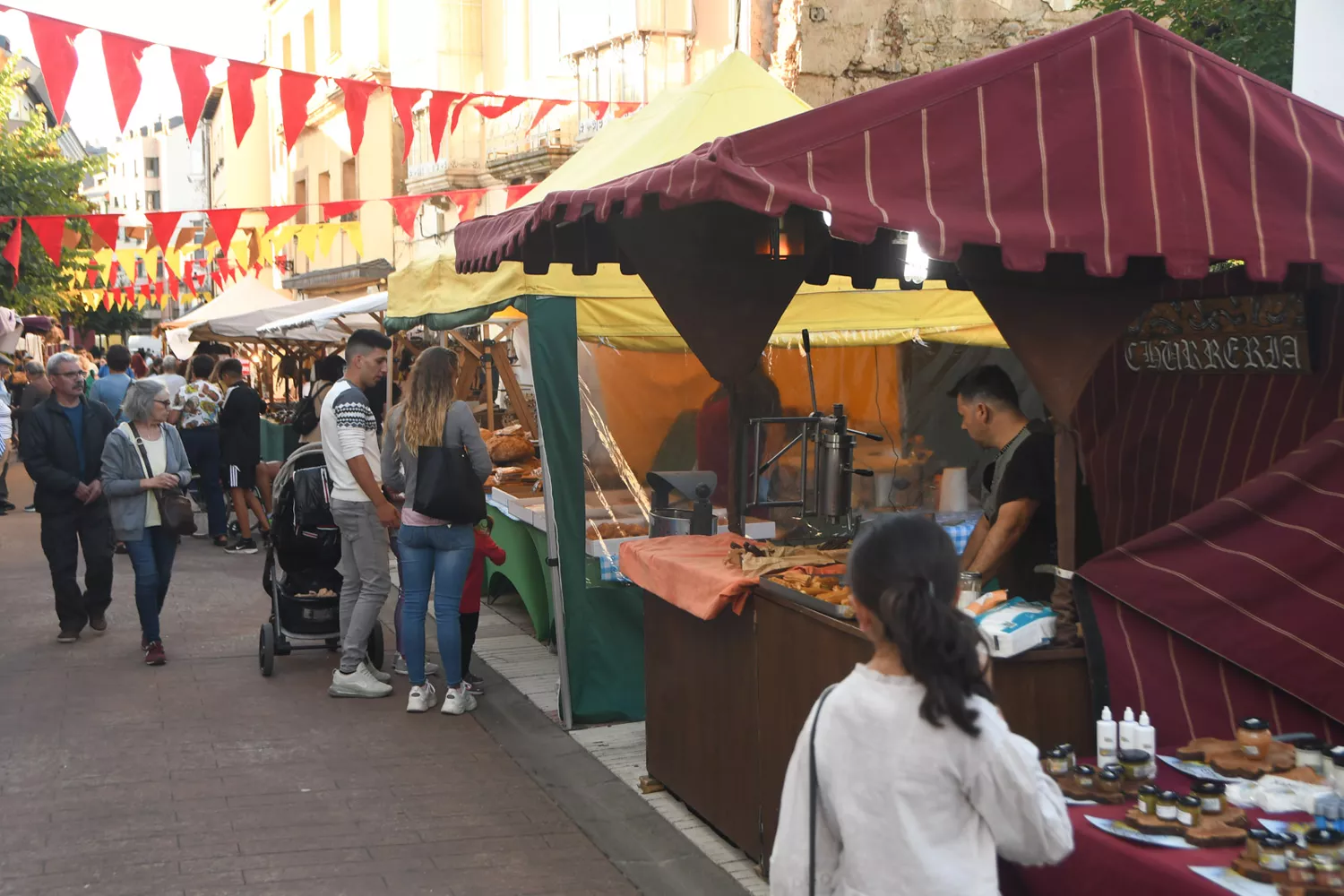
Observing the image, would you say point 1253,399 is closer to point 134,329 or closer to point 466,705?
point 466,705

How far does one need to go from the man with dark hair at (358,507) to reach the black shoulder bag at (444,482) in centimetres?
49

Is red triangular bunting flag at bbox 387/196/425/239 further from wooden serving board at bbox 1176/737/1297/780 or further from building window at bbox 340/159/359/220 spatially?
building window at bbox 340/159/359/220

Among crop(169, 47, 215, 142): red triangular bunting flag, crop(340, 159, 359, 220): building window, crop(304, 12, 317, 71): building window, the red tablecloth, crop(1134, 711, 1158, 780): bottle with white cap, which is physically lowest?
the red tablecloth

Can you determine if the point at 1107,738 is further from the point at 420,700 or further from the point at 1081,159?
the point at 420,700

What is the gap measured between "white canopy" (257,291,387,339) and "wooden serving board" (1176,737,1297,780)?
30.7 ft

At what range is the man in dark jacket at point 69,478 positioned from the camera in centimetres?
831

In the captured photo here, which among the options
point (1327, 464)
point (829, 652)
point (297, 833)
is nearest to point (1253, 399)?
point (1327, 464)

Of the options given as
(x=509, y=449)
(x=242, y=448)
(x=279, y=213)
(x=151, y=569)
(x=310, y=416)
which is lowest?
(x=151, y=569)

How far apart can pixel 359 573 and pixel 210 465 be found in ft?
21.6

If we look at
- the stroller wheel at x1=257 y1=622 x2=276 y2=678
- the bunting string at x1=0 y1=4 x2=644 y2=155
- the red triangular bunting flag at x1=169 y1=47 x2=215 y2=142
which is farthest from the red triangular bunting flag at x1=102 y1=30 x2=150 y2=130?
the stroller wheel at x1=257 y1=622 x2=276 y2=678

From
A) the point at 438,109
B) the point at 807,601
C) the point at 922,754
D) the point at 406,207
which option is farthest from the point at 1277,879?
the point at 406,207

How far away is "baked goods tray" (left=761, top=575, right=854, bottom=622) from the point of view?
4.04 metres

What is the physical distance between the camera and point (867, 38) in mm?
11086

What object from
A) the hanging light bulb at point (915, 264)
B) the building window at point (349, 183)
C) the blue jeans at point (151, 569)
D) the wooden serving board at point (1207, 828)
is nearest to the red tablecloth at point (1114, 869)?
the wooden serving board at point (1207, 828)
